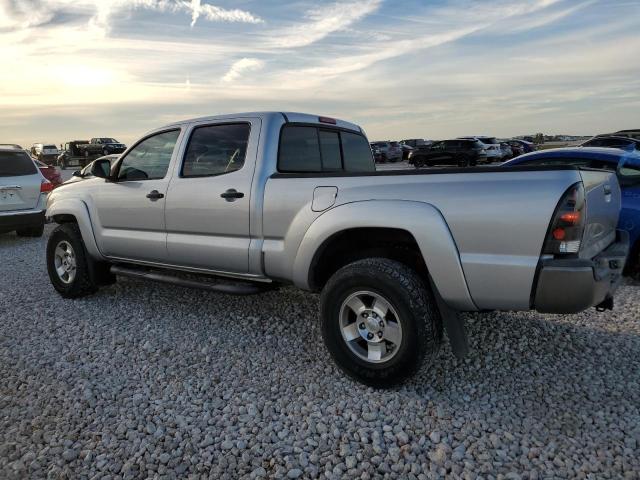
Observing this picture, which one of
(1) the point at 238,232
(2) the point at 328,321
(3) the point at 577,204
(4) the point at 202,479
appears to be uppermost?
(3) the point at 577,204

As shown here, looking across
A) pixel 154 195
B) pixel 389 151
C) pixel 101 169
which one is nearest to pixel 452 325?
pixel 154 195

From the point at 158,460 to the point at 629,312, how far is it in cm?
446

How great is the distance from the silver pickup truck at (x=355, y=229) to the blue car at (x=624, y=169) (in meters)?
2.33

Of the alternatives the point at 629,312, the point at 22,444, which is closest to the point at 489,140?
the point at 629,312

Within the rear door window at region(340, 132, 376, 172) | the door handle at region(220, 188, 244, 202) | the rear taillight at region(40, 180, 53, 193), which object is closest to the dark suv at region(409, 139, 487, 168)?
the rear taillight at region(40, 180, 53, 193)

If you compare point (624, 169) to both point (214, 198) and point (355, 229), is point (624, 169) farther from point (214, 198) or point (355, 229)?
point (214, 198)

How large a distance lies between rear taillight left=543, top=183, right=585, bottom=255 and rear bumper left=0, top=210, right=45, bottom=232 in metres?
8.77

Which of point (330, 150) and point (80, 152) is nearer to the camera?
point (330, 150)

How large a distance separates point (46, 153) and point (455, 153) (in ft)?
107

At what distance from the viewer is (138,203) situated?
4719 millimetres

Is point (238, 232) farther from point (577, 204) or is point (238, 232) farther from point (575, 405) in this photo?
point (575, 405)

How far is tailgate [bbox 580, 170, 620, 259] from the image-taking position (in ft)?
9.39

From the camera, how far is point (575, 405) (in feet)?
10.3

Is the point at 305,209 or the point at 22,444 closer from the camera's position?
the point at 22,444
